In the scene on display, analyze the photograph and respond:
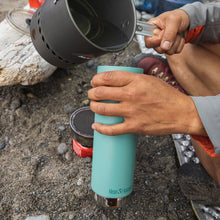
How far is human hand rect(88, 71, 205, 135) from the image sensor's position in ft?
2.47

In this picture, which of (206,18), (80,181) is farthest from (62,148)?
(206,18)

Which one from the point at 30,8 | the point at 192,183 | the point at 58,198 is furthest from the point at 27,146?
the point at 30,8

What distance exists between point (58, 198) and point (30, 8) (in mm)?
1678

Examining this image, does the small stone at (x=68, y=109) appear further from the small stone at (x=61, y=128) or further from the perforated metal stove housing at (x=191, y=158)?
the perforated metal stove housing at (x=191, y=158)

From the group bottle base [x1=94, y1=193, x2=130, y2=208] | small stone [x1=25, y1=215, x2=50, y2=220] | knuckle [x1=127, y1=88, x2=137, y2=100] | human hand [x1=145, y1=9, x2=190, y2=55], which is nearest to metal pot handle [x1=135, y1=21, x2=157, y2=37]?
human hand [x1=145, y1=9, x2=190, y2=55]

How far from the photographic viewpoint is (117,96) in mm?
752

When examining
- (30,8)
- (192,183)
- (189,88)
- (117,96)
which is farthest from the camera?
(30,8)

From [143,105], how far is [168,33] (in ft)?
1.58

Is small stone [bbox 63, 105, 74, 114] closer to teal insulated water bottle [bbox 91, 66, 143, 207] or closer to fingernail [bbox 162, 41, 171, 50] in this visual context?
teal insulated water bottle [bbox 91, 66, 143, 207]

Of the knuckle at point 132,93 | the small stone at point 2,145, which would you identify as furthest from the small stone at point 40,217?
the knuckle at point 132,93

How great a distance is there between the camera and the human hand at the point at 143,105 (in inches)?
29.6

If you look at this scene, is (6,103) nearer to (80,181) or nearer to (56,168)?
(56,168)

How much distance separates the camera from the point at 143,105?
754mm

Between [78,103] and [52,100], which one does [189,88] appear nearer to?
[78,103]
